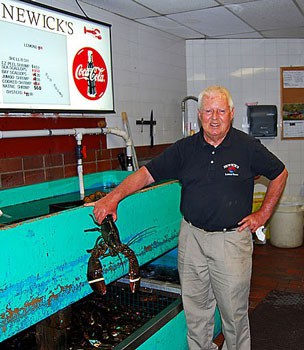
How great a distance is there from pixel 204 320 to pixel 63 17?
2125mm

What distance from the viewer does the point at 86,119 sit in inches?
135

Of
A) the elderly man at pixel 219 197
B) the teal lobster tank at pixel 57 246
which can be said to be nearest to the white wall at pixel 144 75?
the teal lobster tank at pixel 57 246

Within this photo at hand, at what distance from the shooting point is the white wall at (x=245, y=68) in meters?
5.09

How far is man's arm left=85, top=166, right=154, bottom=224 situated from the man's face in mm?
417

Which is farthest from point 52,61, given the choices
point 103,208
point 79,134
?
point 103,208

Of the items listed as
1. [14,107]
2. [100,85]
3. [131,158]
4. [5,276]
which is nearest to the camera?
[5,276]

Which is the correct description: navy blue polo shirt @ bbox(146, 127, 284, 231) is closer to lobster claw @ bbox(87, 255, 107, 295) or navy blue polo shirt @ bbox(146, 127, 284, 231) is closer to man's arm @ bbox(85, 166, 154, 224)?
man's arm @ bbox(85, 166, 154, 224)

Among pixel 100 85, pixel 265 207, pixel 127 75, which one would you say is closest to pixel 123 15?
pixel 127 75

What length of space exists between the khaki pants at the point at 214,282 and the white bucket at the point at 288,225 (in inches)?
101

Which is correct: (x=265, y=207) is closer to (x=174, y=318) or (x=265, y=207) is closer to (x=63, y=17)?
(x=174, y=318)

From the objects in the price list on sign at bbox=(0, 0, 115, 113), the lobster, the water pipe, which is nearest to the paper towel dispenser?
the water pipe

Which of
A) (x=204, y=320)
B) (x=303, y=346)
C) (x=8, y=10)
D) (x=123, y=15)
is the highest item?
(x=123, y=15)

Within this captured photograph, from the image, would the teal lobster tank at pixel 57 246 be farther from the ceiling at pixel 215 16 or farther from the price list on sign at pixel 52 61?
the ceiling at pixel 215 16

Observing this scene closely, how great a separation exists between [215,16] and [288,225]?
7.75 ft
